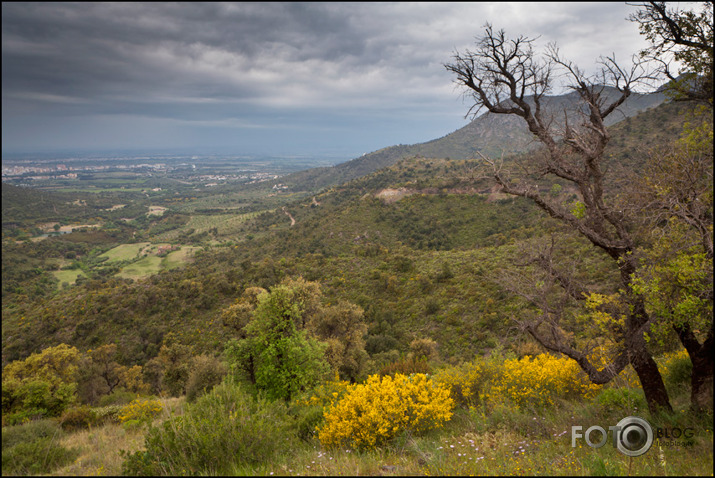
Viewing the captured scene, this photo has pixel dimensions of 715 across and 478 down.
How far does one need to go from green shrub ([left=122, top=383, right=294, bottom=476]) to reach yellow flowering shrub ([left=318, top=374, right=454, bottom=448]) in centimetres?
155

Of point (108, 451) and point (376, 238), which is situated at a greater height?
point (108, 451)

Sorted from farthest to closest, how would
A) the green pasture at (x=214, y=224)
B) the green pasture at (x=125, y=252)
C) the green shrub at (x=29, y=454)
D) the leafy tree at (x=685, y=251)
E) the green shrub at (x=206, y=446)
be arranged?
the green pasture at (x=214, y=224) → the green pasture at (x=125, y=252) → the leafy tree at (x=685, y=251) → the green shrub at (x=206, y=446) → the green shrub at (x=29, y=454)

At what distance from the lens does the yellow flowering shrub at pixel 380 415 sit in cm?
656

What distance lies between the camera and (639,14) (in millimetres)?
5852

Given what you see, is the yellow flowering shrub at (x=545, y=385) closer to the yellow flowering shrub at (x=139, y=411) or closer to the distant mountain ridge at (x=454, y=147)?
the distant mountain ridge at (x=454, y=147)

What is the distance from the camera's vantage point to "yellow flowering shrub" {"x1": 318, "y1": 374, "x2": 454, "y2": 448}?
6.56 metres

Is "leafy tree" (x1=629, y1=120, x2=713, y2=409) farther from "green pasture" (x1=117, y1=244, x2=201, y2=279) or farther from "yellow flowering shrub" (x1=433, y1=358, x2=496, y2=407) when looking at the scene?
"green pasture" (x1=117, y1=244, x2=201, y2=279)

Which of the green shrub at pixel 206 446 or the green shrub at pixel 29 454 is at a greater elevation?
the green shrub at pixel 29 454

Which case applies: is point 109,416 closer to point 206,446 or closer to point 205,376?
point 205,376

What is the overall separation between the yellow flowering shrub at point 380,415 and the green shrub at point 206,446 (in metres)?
1.55

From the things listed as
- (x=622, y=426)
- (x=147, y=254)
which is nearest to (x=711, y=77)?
(x=622, y=426)

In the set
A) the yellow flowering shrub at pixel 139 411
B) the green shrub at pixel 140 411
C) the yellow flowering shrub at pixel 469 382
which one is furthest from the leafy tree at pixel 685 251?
the yellow flowering shrub at pixel 139 411

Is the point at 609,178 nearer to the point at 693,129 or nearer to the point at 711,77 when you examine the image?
the point at 693,129

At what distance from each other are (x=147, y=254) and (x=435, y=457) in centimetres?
11038
